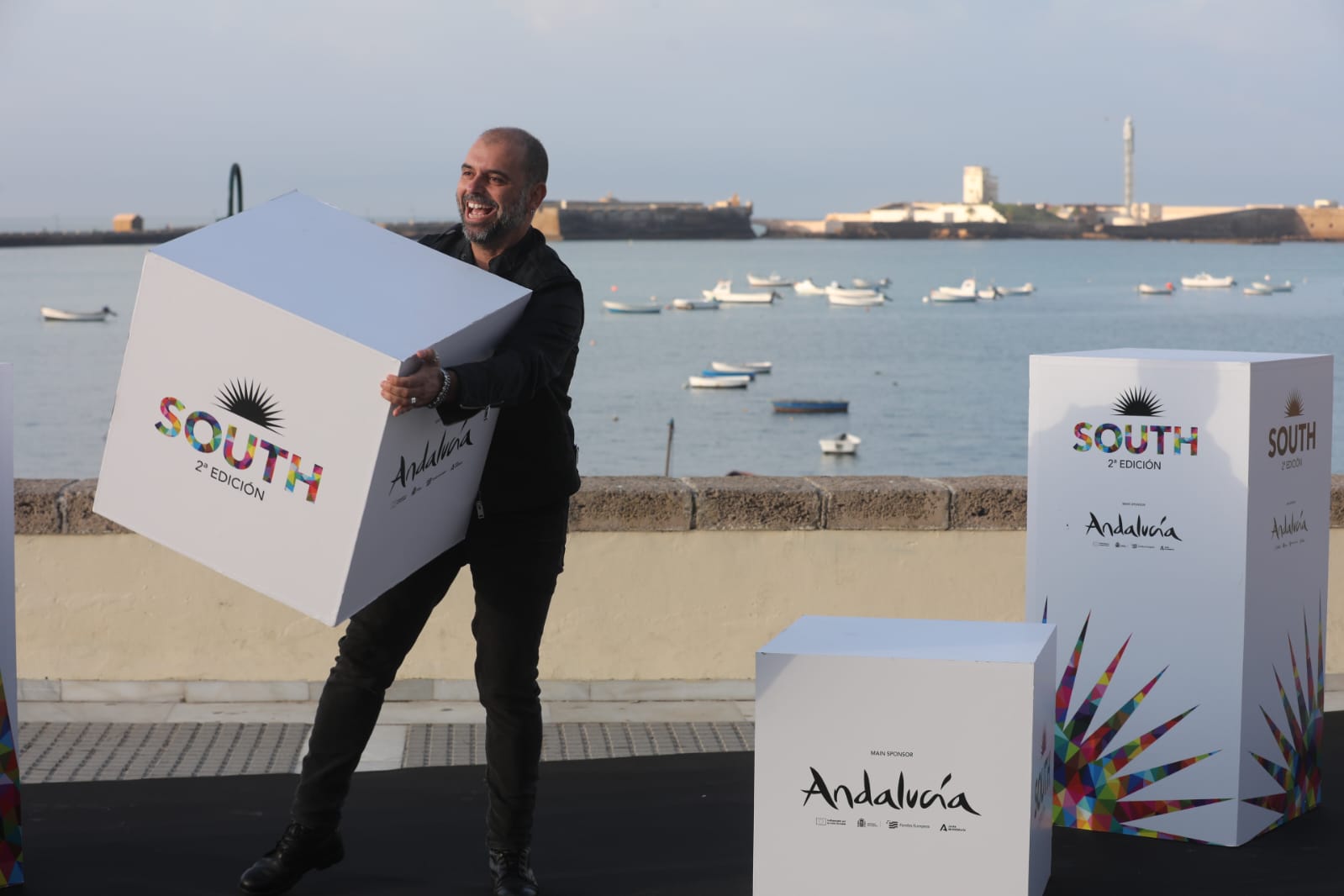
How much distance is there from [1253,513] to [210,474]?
2.32 m

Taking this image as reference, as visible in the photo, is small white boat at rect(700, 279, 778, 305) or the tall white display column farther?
small white boat at rect(700, 279, 778, 305)

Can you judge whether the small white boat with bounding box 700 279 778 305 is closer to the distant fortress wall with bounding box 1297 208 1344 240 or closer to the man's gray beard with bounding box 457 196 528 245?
the distant fortress wall with bounding box 1297 208 1344 240

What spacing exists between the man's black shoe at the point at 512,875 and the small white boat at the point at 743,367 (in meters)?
62.3

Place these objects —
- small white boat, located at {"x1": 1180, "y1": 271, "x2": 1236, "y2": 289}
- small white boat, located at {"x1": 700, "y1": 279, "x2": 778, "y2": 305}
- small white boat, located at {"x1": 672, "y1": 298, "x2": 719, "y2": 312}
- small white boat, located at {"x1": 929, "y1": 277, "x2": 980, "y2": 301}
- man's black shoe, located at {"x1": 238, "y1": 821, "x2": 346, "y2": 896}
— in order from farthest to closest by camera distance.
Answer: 1. small white boat, located at {"x1": 1180, "y1": 271, "x2": 1236, "y2": 289}
2. small white boat, located at {"x1": 929, "y1": 277, "x2": 980, "y2": 301}
3. small white boat, located at {"x1": 700, "y1": 279, "x2": 778, "y2": 305}
4. small white boat, located at {"x1": 672, "y1": 298, "x2": 719, "y2": 312}
5. man's black shoe, located at {"x1": 238, "y1": 821, "x2": 346, "y2": 896}

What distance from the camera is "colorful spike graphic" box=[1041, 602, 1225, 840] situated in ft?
12.6

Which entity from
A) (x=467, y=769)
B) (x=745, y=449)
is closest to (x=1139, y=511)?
(x=467, y=769)

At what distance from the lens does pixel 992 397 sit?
62344 mm

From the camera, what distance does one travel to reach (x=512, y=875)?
3340mm

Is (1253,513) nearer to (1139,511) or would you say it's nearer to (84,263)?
(1139,511)

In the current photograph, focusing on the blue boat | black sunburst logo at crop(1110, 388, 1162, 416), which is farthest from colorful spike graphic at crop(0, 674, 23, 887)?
the blue boat

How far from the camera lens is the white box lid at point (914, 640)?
3139mm

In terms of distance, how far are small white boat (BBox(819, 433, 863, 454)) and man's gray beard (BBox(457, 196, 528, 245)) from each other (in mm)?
43889

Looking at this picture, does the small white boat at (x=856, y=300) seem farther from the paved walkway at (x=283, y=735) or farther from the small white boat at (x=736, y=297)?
the paved walkway at (x=283, y=735)

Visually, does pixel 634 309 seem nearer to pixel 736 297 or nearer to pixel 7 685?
pixel 736 297
